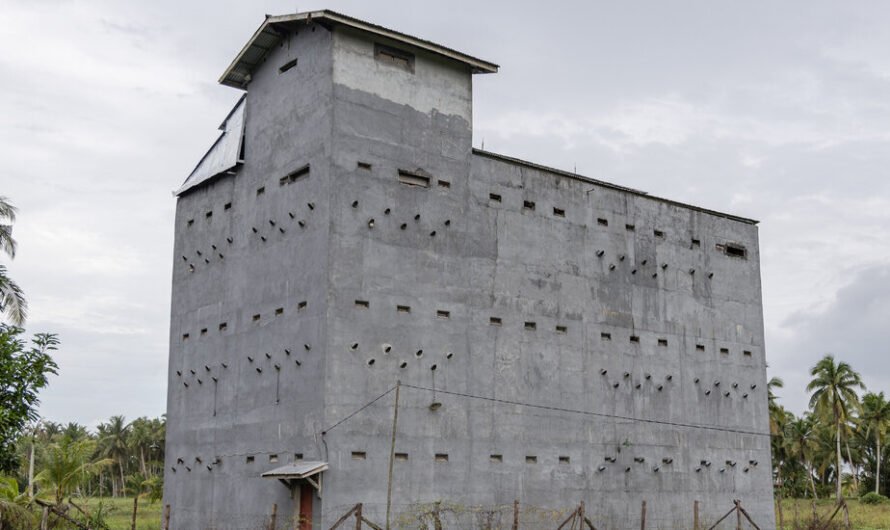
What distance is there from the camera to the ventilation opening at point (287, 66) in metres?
27.2

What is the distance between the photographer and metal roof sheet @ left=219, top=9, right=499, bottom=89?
83.9 feet

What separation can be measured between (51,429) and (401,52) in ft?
242

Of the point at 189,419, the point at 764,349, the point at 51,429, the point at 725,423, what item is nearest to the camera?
the point at 189,419

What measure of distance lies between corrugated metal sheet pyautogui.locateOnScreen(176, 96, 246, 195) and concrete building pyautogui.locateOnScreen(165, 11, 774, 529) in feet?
0.48

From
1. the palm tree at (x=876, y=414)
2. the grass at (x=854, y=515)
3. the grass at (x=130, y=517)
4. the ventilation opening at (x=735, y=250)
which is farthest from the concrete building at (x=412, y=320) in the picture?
the palm tree at (x=876, y=414)

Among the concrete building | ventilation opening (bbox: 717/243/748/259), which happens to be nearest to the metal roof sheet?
the concrete building

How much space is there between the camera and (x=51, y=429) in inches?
3457

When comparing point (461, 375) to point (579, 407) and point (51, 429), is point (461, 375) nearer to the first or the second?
point (579, 407)

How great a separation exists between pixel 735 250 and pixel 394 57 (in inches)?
612

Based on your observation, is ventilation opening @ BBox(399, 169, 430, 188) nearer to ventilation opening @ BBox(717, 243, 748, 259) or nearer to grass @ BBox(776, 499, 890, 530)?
ventilation opening @ BBox(717, 243, 748, 259)

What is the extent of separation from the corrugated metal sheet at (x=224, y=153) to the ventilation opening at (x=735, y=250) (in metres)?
17.5

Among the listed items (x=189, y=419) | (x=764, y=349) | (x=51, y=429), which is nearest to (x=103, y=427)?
(x=51, y=429)

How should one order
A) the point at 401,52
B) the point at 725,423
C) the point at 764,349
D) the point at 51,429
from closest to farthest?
the point at 401,52, the point at 725,423, the point at 764,349, the point at 51,429

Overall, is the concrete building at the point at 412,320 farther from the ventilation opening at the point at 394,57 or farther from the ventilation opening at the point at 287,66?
the ventilation opening at the point at 287,66
